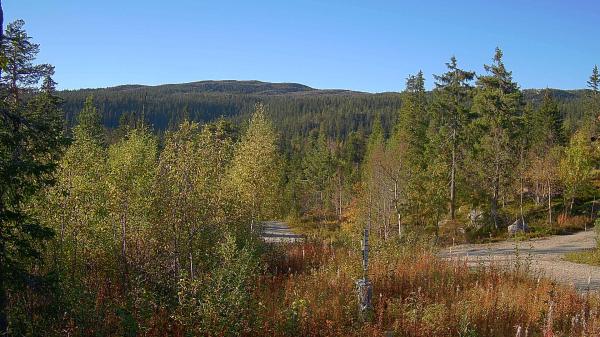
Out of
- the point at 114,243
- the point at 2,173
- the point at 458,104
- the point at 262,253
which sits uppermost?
the point at 458,104

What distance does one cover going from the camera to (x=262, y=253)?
1280 cm

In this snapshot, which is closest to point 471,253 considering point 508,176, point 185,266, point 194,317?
point 508,176

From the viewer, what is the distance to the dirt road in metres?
15.0

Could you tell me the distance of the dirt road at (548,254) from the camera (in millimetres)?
14977

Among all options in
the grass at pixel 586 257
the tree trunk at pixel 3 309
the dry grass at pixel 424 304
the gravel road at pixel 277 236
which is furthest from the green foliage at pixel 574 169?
the tree trunk at pixel 3 309

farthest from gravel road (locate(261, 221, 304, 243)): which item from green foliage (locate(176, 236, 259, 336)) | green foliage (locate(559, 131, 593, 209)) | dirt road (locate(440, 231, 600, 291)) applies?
green foliage (locate(559, 131, 593, 209))

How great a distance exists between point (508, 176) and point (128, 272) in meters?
24.0

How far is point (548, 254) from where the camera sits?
20516mm

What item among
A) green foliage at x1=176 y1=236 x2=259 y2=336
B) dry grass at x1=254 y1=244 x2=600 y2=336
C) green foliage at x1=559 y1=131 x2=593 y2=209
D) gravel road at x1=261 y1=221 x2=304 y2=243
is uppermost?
green foliage at x1=559 y1=131 x2=593 y2=209

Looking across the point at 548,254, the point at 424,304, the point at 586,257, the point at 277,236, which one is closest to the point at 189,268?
the point at 424,304

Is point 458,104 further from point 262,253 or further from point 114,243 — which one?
point 114,243

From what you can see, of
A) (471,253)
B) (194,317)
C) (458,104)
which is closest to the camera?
(194,317)

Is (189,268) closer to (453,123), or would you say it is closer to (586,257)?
(586,257)

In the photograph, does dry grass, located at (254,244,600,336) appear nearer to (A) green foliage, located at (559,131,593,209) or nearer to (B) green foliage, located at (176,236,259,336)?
(B) green foliage, located at (176,236,259,336)
